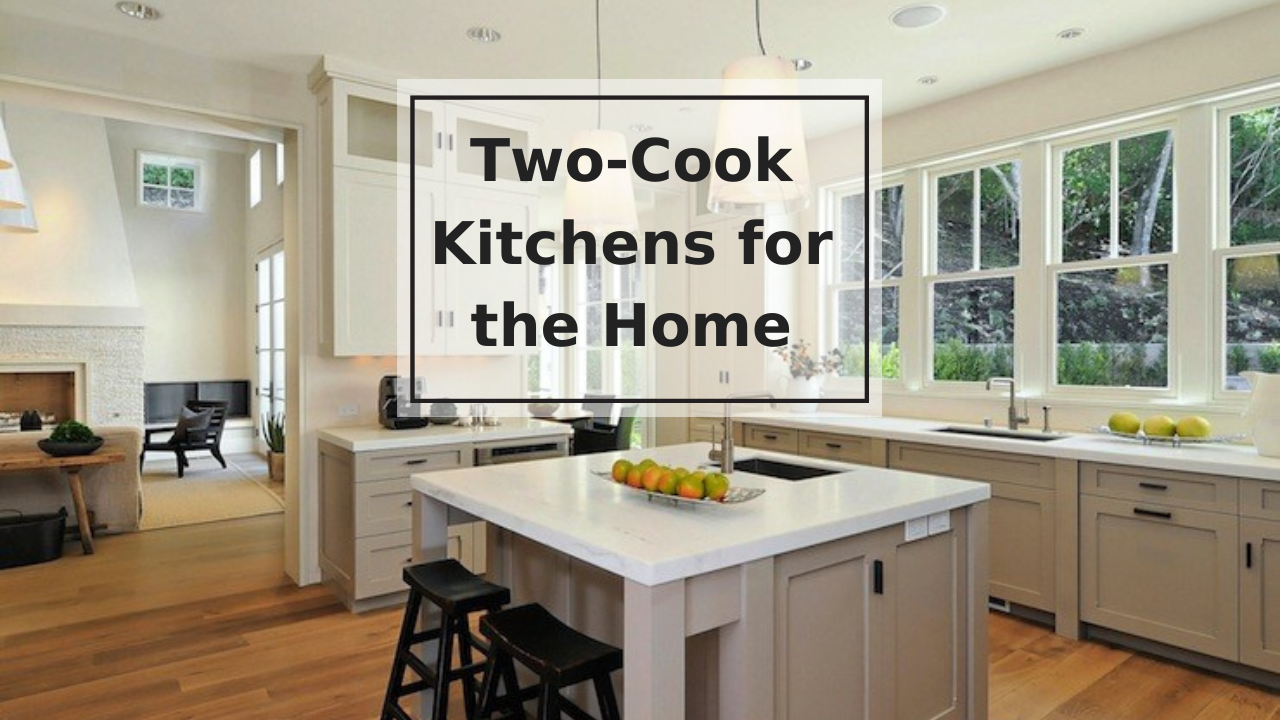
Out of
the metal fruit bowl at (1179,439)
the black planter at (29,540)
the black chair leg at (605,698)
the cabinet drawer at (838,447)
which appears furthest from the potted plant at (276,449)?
the metal fruit bowl at (1179,439)

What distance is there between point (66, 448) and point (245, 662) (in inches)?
103

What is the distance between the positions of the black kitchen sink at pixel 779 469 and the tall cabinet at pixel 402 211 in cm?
222

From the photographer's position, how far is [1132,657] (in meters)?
3.09

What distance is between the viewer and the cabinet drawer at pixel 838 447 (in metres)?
4.05

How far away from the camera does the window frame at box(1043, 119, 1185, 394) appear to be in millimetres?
3543

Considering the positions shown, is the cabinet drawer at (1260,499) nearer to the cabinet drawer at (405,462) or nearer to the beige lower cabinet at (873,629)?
→ the beige lower cabinet at (873,629)

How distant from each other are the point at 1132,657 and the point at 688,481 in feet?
8.14

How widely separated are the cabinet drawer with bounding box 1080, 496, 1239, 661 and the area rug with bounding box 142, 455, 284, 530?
5.62 metres

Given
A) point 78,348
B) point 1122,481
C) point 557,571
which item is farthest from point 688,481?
point 78,348

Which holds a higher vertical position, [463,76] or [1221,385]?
[463,76]

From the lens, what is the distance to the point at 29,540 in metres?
4.39

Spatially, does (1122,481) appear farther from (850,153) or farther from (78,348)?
(78,348)

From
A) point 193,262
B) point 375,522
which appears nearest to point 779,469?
point 375,522

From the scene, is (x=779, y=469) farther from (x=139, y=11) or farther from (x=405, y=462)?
(x=139, y=11)
